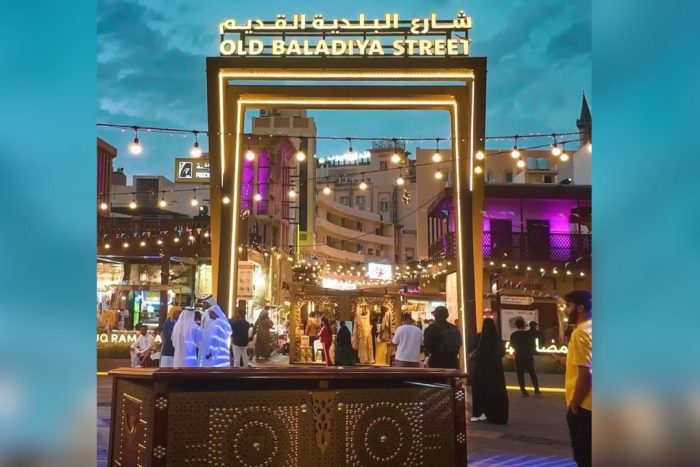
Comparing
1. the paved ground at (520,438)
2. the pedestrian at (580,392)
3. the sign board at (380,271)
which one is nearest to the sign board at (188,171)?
the sign board at (380,271)

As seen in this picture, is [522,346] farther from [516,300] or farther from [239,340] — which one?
[516,300]

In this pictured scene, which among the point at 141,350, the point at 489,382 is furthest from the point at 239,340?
the point at 489,382

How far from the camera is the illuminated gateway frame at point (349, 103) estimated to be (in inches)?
592

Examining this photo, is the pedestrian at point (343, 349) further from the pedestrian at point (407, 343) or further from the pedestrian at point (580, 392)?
the pedestrian at point (580, 392)

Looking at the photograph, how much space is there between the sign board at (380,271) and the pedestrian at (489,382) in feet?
77.2

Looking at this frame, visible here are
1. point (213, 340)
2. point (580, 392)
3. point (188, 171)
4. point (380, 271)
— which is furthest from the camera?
point (380, 271)

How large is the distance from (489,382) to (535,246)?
59.2ft

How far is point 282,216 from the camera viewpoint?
3994 centimetres

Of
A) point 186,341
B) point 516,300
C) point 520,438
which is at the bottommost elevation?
point 520,438

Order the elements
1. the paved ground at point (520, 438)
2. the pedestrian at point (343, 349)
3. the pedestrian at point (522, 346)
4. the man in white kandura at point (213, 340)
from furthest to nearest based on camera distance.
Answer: the pedestrian at point (343, 349)
the pedestrian at point (522, 346)
the man in white kandura at point (213, 340)
the paved ground at point (520, 438)

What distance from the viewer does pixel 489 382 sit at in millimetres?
10680

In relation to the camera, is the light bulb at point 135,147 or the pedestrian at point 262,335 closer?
the light bulb at point 135,147

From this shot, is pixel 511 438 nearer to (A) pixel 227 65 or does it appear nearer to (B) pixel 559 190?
(A) pixel 227 65
